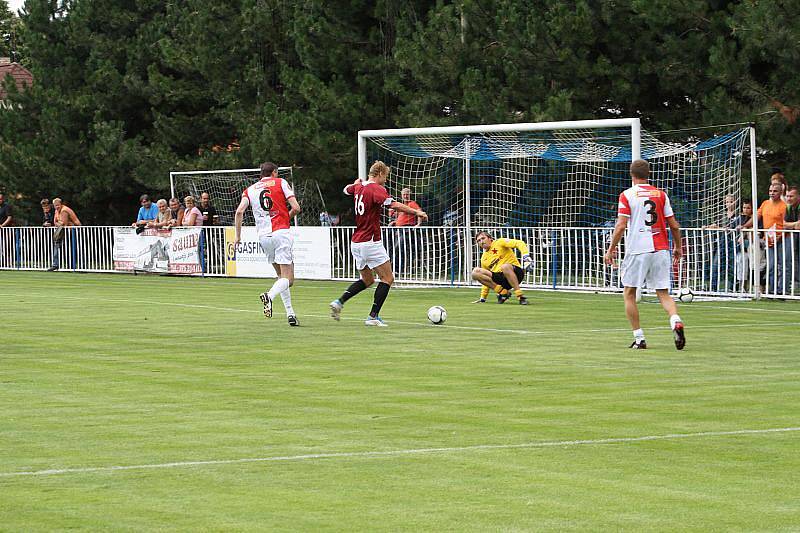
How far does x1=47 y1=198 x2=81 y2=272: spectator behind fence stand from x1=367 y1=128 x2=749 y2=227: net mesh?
29.2 ft

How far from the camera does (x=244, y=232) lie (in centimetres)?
3180

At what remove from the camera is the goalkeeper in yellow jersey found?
22.6 meters

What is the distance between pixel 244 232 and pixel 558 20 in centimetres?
796

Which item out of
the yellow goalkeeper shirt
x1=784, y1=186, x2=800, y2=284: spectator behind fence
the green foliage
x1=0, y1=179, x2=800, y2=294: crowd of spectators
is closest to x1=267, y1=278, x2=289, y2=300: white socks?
the yellow goalkeeper shirt

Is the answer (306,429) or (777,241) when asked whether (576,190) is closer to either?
(777,241)

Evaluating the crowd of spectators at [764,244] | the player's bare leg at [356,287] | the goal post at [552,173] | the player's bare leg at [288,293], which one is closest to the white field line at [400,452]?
the player's bare leg at [288,293]

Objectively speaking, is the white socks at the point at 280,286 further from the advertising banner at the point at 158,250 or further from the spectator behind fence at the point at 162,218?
the spectator behind fence at the point at 162,218

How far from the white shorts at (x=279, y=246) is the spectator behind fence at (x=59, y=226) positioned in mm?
18562

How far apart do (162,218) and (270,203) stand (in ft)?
51.0

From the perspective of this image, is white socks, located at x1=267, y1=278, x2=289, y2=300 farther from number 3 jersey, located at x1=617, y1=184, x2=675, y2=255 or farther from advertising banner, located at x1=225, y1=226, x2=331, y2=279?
advertising banner, located at x1=225, y1=226, x2=331, y2=279

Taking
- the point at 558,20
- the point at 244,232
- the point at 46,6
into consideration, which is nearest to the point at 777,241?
the point at 558,20

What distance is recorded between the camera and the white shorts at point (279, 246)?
1884cm

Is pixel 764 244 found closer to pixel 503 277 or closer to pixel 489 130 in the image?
pixel 503 277

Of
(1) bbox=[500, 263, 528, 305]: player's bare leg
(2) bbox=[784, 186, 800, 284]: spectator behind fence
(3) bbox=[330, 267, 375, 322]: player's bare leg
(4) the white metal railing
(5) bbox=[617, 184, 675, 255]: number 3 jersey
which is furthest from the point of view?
(4) the white metal railing
